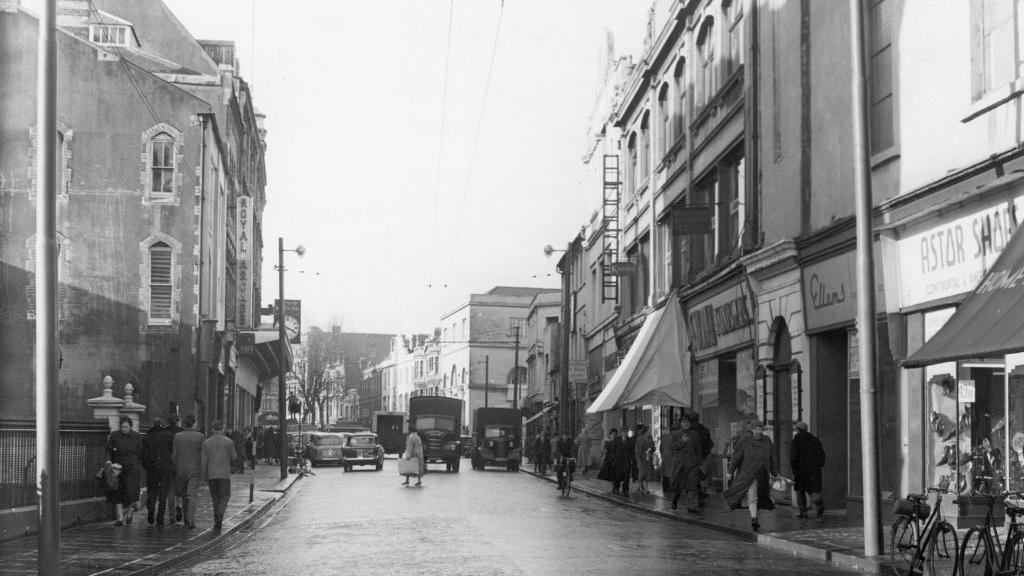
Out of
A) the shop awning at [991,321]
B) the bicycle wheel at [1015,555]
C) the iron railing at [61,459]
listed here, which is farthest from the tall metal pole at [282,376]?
the bicycle wheel at [1015,555]

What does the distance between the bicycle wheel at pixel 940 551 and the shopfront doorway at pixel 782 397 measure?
39.7 feet

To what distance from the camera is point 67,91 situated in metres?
35.7

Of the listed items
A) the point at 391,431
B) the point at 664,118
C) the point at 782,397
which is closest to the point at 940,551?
the point at 782,397

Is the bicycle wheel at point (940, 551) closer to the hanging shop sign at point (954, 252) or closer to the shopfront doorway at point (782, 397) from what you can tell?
the hanging shop sign at point (954, 252)

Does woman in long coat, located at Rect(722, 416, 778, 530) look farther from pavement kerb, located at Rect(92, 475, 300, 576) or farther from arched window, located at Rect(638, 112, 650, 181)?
arched window, located at Rect(638, 112, 650, 181)

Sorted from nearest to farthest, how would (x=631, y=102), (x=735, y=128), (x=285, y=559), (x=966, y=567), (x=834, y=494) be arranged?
(x=966, y=567) → (x=285, y=559) → (x=834, y=494) → (x=735, y=128) → (x=631, y=102)

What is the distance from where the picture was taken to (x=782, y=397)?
2470 centimetres

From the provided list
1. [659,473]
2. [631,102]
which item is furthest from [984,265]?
[631,102]

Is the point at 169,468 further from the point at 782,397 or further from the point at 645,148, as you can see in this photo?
the point at 645,148

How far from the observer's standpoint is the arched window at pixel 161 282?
3700 centimetres

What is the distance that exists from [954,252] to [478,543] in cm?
743

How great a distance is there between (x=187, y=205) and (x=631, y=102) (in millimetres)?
14718

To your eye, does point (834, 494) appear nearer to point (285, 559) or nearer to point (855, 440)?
point (855, 440)

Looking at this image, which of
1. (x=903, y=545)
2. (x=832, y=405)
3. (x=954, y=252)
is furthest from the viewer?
(x=832, y=405)
